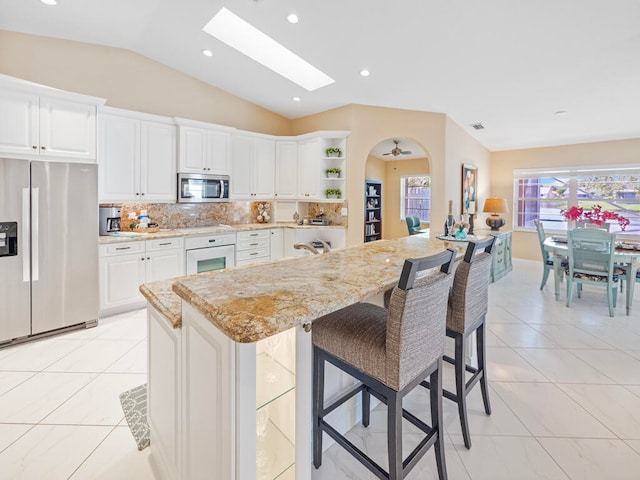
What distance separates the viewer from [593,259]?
3939 mm

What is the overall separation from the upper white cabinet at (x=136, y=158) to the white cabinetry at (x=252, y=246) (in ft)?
3.61

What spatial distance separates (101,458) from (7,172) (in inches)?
98.6

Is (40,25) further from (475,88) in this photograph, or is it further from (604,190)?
(604,190)

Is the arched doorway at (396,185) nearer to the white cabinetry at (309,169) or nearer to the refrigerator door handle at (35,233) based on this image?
the white cabinetry at (309,169)

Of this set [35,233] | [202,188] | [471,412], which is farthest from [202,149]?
[471,412]

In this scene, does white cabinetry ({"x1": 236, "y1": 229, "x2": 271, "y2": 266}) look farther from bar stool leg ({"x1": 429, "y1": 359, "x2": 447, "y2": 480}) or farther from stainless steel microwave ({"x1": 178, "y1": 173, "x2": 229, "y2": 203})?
bar stool leg ({"x1": 429, "y1": 359, "x2": 447, "y2": 480})

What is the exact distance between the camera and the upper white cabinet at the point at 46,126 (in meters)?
2.82

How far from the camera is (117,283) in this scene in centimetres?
363

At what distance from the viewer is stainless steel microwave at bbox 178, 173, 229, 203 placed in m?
4.42

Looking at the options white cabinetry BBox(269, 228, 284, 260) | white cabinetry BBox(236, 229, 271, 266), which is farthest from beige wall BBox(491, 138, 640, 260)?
white cabinetry BBox(236, 229, 271, 266)

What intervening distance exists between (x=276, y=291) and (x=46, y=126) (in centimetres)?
326

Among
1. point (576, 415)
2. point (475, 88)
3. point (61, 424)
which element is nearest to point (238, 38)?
point (475, 88)

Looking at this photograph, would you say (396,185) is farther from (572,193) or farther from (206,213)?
(206,213)

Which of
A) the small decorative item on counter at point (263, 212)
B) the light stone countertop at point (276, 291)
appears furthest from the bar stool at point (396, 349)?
the small decorative item on counter at point (263, 212)
